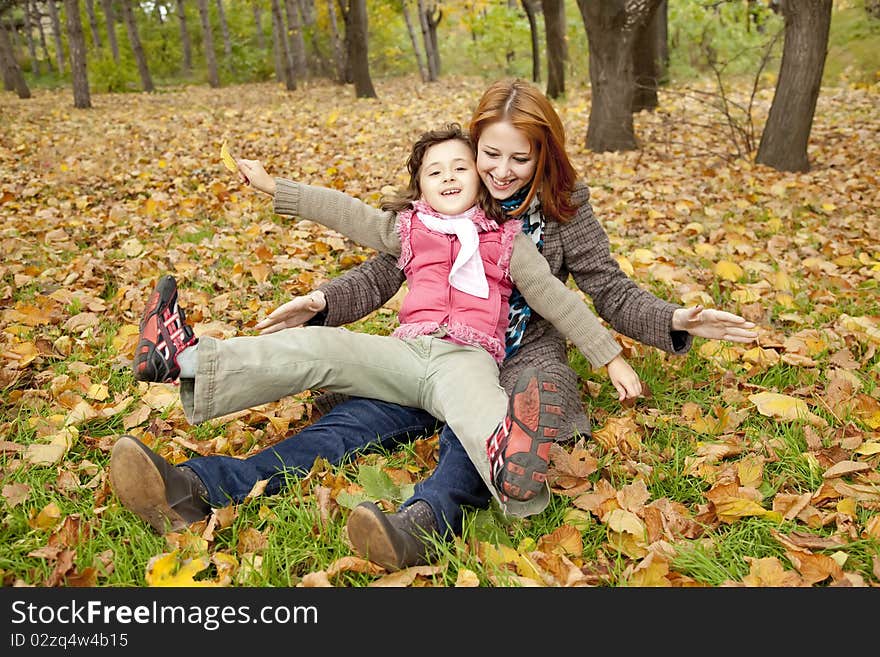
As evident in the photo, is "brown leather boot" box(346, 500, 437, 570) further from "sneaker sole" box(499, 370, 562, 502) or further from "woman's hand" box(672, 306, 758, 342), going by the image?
"woman's hand" box(672, 306, 758, 342)

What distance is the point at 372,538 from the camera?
1662mm

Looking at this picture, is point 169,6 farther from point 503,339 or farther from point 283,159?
point 503,339

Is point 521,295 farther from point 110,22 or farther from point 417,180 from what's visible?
point 110,22

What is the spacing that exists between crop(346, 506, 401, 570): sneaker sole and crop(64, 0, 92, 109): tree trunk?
12583mm

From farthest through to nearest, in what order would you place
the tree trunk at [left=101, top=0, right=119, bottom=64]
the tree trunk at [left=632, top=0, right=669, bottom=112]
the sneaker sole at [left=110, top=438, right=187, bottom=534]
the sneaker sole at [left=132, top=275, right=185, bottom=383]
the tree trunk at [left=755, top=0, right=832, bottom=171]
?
the tree trunk at [left=101, top=0, right=119, bottom=64], the tree trunk at [left=632, top=0, right=669, bottom=112], the tree trunk at [left=755, top=0, right=832, bottom=171], the sneaker sole at [left=132, top=275, right=185, bottom=383], the sneaker sole at [left=110, top=438, right=187, bottom=534]

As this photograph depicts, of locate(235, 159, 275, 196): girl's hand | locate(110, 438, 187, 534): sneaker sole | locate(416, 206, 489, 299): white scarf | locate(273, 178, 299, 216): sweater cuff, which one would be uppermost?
locate(235, 159, 275, 196): girl's hand

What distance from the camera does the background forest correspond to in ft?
5.95

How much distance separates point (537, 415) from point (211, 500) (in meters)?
0.95

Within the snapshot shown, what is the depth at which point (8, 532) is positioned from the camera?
6.37 ft

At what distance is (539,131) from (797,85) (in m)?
4.51

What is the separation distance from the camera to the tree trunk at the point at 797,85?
562cm

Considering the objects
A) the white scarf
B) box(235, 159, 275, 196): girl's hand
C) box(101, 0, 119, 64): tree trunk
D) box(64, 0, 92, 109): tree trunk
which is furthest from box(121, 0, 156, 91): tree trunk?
the white scarf

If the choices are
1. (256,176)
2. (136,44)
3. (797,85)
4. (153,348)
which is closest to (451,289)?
(256,176)
